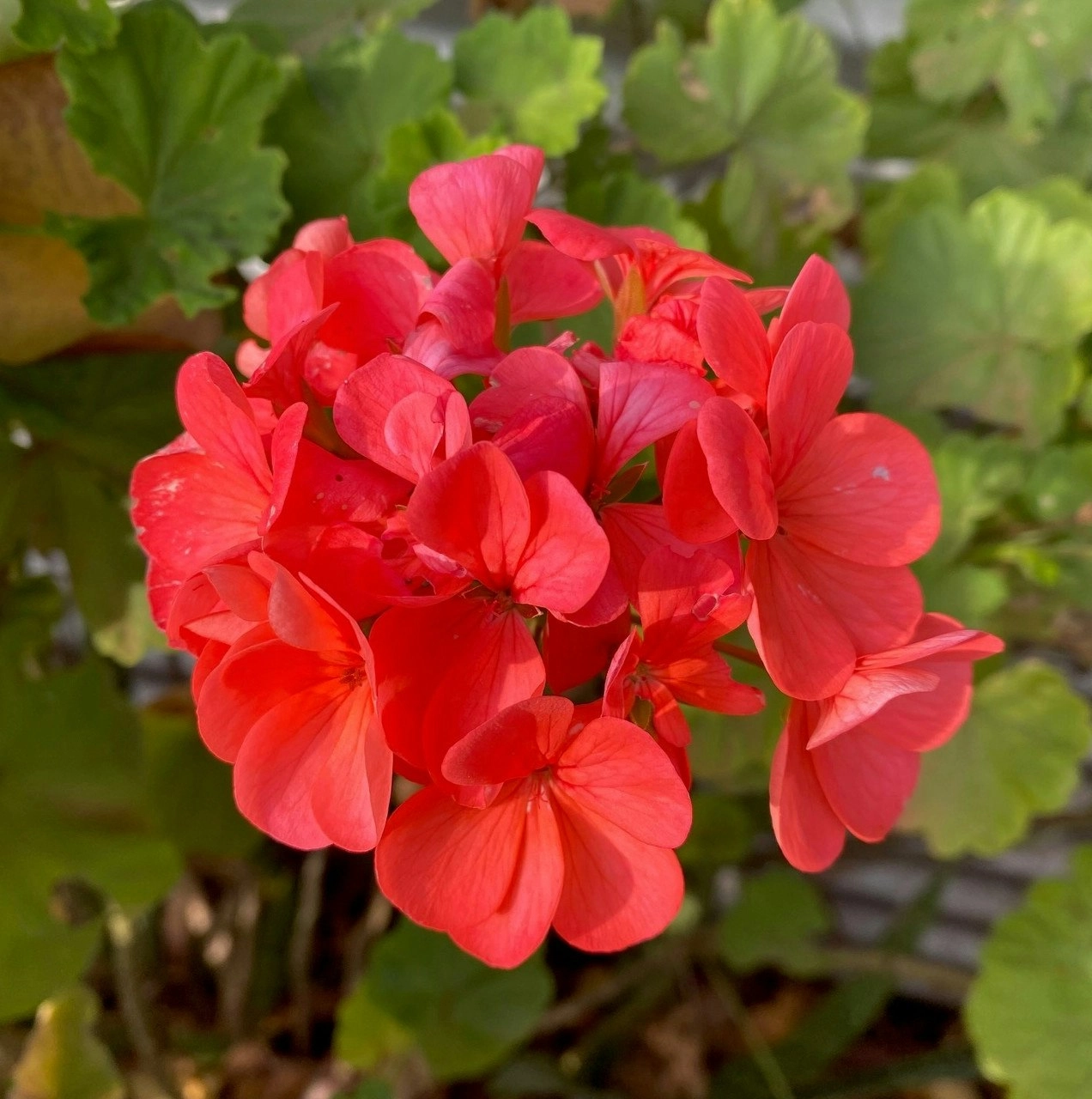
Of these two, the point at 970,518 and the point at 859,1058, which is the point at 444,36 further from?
the point at 859,1058

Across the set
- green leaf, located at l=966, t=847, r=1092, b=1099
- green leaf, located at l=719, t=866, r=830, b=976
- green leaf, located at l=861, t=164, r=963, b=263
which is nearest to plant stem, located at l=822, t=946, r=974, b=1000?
green leaf, located at l=719, t=866, r=830, b=976

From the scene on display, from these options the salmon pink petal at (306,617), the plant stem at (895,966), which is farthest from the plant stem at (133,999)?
the plant stem at (895,966)

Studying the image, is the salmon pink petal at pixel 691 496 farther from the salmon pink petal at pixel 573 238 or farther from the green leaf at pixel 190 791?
the green leaf at pixel 190 791

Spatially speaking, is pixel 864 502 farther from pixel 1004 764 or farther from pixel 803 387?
pixel 1004 764

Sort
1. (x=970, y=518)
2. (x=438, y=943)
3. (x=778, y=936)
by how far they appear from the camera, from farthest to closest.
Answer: (x=778, y=936), (x=438, y=943), (x=970, y=518)

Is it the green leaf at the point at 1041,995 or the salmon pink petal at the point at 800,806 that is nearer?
the salmon pink petal at the point at 800,806

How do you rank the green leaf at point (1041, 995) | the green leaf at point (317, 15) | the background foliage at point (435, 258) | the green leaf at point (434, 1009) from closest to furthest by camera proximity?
1. the background foliage at point (435, 258)
2. the green leaf at point (317, 15)
3. the green leaf at point (1041, 995)
4. the green leaf at point (434, 1009)

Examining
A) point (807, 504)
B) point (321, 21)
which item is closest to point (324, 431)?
point (807, 504)
